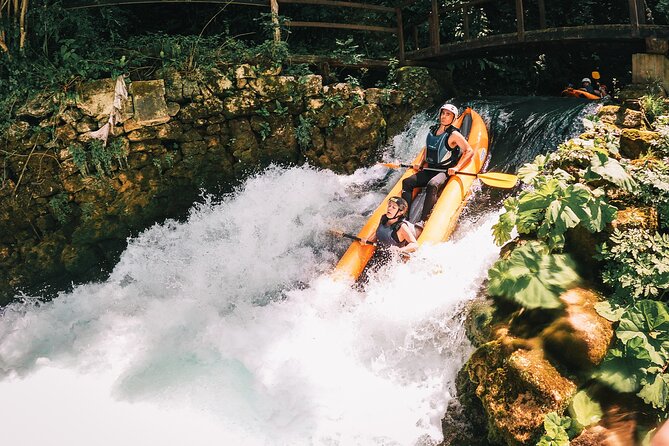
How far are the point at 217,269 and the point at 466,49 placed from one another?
5235mm

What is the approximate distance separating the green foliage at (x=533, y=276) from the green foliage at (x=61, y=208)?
548cm

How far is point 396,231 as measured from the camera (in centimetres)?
535

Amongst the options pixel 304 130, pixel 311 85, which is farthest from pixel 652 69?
pixel 304 130

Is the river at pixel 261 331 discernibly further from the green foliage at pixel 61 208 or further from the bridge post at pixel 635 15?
the bridge post at pixel 635 15

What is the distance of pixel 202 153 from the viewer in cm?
706

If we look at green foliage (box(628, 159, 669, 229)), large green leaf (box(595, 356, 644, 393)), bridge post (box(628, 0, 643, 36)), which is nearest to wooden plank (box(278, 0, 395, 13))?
bridge post (box(628, 0, 643, 36))

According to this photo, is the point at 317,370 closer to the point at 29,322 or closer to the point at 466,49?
the point at 29,322

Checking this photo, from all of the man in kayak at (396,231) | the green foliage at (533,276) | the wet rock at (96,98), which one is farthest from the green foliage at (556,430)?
the wet rock at (96,98)

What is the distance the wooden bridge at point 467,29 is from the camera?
21.9 ft

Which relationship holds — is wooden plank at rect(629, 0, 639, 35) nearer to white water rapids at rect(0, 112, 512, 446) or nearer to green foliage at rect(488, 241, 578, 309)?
white water rapids at rect(0, 112, 512, 446)

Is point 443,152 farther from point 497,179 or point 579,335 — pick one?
point 579,335

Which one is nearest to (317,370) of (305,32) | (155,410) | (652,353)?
(155,410)

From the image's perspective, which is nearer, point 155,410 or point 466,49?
point 155,410

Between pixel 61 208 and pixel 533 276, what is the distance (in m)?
5.77
